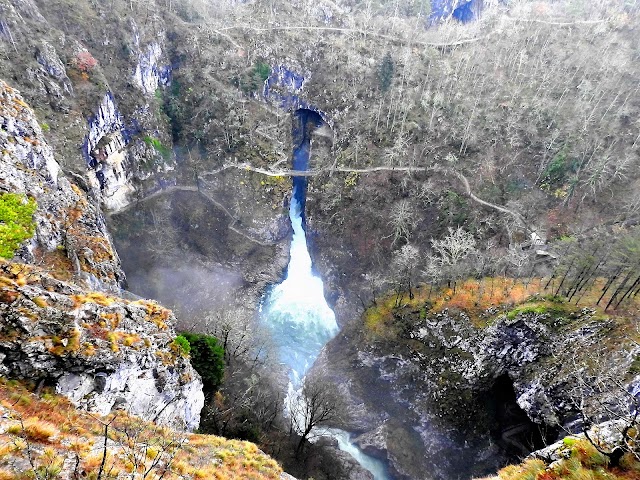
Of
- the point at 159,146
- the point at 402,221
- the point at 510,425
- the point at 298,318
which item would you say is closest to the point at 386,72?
the point at 402,221

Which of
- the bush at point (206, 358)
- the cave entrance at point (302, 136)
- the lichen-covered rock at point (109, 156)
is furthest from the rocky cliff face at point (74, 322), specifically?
the cave entrance at point (302, 136)

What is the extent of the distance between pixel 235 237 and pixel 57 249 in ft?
136

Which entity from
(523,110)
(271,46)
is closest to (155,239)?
(271,46)

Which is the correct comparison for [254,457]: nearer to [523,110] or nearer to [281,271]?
[281,271]

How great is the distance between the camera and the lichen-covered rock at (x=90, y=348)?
16.5 meters

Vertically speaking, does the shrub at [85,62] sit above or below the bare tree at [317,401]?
above

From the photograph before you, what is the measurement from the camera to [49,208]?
29.4m

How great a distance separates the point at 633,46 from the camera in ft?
244

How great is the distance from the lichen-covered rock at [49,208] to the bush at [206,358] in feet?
27.3

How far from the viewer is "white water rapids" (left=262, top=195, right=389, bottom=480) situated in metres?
56.5

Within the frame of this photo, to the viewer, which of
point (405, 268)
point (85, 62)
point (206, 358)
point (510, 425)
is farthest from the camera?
point (85, 62)

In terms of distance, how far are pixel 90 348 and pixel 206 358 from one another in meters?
16.0

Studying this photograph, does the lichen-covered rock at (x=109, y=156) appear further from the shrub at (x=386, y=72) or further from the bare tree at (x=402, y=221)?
the shrub at (x=386, y=72)

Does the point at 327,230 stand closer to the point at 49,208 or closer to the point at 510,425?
the point at 510,425
